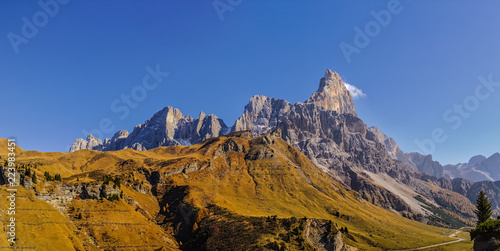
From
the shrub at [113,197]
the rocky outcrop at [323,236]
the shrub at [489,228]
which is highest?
the shrub at [489,228]

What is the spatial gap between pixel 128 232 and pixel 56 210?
122 feet

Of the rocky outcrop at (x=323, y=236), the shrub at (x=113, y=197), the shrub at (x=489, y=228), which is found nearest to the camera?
the shrub at (x=489, y=228)

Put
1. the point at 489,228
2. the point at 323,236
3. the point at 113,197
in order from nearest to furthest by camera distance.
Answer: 1. the point at 489,228
2. the point at 113,197
3. the point at 323,236

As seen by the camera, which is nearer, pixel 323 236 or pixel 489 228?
pixel 489 228

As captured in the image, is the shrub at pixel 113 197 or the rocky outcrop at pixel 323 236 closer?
the shrub at pixel 113 197

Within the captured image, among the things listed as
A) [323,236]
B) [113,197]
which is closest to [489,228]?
[323,236]

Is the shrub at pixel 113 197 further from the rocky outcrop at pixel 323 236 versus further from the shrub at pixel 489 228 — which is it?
the shrub at pixel 489 228

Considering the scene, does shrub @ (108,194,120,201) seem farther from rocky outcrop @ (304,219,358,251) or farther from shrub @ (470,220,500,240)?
shrub @ (470,220,500,240)

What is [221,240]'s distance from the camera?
549 ft

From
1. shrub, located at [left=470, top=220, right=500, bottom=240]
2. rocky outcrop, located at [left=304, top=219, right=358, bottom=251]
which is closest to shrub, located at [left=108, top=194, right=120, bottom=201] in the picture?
rocky outcrop, located at [left=304, top=219, right=358, bottom=251]

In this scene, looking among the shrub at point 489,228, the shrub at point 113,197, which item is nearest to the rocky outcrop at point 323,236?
the shrub at point 489,228

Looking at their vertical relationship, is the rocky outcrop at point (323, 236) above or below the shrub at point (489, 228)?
below

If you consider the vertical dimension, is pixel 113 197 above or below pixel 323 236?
above

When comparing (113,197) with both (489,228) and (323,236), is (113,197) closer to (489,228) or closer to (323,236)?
(323,236)
